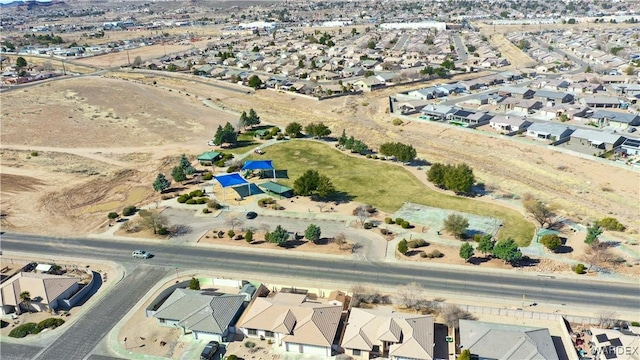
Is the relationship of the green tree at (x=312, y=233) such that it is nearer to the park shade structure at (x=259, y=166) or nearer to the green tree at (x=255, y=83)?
Answer: the park shade structure at (x=259, y=166)

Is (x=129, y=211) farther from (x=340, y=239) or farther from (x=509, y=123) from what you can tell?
(x=509, y=123)

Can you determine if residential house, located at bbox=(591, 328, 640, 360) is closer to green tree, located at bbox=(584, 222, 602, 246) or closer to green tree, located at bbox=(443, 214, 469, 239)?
green tree, located at bbox=(584, 222, 602, 246)

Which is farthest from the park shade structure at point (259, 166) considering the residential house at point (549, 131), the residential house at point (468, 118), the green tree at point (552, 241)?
the residential house at point (549, 131)

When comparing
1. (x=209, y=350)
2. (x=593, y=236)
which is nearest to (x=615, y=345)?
(x=593, y=236)

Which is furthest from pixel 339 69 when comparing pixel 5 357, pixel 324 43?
pixel 5 357

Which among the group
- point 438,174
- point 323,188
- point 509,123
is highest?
point 509,123

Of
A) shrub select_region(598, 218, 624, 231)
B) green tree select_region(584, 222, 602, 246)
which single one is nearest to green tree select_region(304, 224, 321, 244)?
green tree select_region(584, 222, 602, 246)
